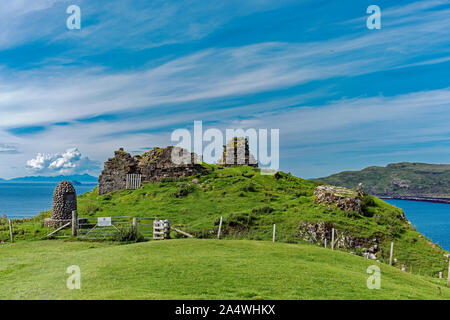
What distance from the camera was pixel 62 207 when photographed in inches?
1052

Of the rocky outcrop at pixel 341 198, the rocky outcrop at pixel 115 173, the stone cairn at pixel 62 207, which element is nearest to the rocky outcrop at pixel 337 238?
the rocky outcrop at pixel 341 198

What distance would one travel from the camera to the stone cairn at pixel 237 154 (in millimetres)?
55844

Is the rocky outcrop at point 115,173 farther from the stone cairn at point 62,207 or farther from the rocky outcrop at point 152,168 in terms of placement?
the stone cairn at point 62,207

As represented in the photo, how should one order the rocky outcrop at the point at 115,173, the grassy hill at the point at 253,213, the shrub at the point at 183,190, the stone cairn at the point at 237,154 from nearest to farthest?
the grassy hill at the point at 253,213, the shrub at the point at 183,190, the rocky outcrop at the point at 115,173, the stone cairn at the point at 237,154

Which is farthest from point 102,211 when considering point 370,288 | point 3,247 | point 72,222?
point 370,288

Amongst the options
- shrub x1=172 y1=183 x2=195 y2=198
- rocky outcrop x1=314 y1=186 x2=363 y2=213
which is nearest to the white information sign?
shrub x1=172 y1=183 x2=195 y2=198

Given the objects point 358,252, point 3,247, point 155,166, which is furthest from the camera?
point 155,166

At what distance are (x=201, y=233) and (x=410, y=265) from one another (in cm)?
1457

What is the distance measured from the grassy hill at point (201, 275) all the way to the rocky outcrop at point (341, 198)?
495 inches

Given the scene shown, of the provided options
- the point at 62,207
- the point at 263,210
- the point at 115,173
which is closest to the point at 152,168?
the point at 115,173

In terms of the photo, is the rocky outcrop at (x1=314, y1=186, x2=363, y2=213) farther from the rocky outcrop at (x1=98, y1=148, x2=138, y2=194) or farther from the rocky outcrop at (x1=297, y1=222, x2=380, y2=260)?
the rocky outcrop at (x1=98, y1=148, x2=138, y2=194)

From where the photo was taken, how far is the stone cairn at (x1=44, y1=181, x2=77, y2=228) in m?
26.5

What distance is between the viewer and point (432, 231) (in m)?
69.2
